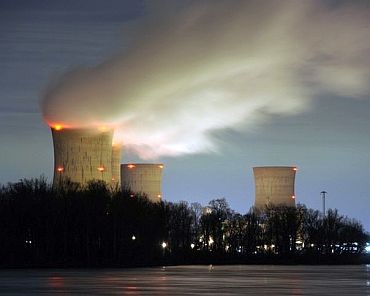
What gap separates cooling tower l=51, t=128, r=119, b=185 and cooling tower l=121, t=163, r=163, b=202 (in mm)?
19709

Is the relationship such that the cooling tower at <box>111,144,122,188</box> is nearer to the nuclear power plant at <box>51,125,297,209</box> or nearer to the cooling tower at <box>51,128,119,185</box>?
the nuclear power plant at <box>51,125,297,209</box>

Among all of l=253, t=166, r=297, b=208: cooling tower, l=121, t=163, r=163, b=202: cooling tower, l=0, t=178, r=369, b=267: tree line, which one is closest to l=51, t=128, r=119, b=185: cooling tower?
l=0, t=178, r=369, b=267: tree line

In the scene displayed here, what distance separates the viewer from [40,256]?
73.6 m

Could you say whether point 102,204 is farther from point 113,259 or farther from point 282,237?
point 282,237

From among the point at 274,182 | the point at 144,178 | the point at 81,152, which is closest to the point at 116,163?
the point at 144,178

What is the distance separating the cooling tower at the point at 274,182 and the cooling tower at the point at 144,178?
11780 mm

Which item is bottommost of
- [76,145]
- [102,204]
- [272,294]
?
[272,294]

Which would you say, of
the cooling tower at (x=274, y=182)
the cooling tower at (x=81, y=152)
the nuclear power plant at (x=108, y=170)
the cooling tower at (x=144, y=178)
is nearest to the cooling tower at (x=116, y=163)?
the nuclear power plant at (x=108, y=170)

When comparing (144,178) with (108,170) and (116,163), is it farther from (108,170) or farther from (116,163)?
(108,170)

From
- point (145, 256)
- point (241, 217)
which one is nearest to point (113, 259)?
point (145, 256)

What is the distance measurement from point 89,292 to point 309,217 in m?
105

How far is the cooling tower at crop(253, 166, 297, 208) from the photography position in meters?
103

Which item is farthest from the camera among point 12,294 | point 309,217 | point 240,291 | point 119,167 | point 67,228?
point 309,217

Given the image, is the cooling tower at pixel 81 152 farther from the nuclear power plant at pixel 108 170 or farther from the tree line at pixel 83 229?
the tree line at pixel 83 229
